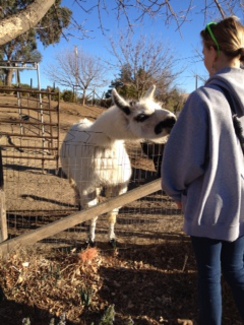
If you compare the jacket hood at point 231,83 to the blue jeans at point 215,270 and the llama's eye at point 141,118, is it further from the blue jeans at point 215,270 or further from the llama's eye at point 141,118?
the llama's eye at point 141,118

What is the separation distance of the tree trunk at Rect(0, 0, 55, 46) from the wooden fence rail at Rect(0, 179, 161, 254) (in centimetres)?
191

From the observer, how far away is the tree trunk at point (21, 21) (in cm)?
266

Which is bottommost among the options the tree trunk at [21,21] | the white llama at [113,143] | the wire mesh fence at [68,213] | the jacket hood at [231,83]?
the wire mesh fence at [68,213]

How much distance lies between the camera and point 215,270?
2.22 metres

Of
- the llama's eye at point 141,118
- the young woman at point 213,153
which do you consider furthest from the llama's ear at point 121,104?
the young woman at point 213,153

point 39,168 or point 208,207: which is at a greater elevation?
point 208,207

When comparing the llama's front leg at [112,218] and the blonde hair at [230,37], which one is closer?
the blonde hair at [230,37]

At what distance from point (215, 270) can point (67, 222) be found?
1932 millimetres

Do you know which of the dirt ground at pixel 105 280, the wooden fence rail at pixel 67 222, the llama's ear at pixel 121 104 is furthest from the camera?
the llama's ear at pixel 121 104

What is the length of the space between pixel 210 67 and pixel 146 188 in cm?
204

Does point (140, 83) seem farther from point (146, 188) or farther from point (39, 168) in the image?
point (146, 188)

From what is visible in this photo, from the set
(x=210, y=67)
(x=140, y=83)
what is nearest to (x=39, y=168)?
(x=140, y=83)

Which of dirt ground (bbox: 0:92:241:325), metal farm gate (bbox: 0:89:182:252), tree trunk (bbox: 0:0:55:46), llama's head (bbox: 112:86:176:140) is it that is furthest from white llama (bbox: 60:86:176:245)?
tree trunk (bbox: 0:0:55:46)

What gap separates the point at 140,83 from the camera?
1279cm
